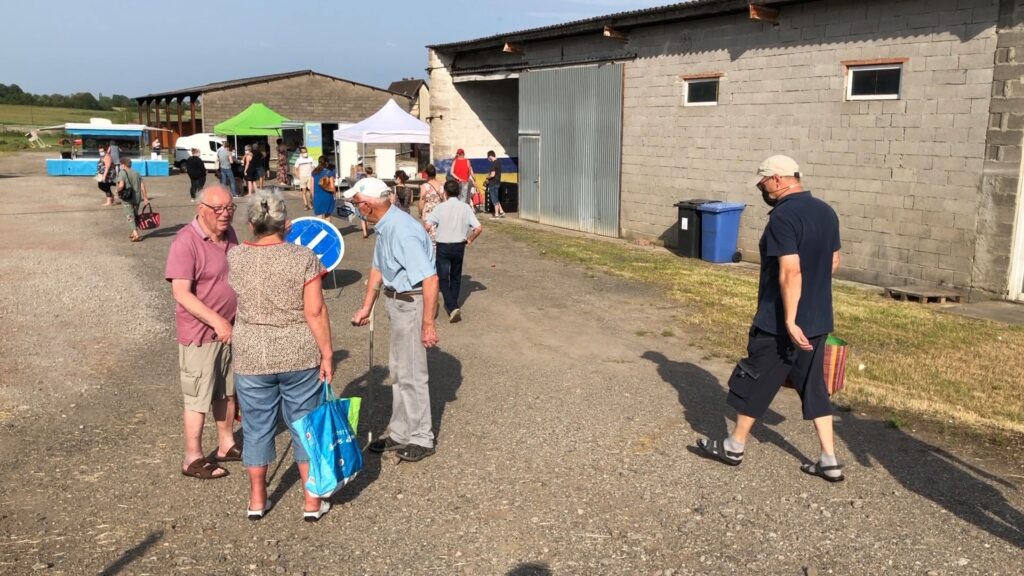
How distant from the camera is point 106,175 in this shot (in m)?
20.7

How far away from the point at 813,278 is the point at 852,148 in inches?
348

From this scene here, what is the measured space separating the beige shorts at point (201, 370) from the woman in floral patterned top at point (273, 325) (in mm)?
643

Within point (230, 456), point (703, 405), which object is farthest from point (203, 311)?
Result: point (703, 405)

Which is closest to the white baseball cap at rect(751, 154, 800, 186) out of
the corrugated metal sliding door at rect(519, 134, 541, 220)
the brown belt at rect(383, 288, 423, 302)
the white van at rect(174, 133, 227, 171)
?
the brown belt at rect(383, 288, 423, 302)

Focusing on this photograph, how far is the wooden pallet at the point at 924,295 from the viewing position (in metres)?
11.2

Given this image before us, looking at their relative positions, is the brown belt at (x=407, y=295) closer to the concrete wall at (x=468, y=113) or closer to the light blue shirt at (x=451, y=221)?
the light blue shirt at (x=451, y=221)

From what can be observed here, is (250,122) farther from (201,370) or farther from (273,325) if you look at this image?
(273,325)

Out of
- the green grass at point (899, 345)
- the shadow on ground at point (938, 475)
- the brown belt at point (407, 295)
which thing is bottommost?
the shadow on ground at point (938, 475)

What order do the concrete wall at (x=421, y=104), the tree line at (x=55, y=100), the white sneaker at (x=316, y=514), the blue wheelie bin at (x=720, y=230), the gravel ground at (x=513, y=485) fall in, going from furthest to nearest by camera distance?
the tree line at (x=55, y=100), the concrete wall at (x=421, y=104), the blue wheelie bin at (x=720, y=230), the white sneaker at (x=316, y=514), the gravel ground at (x=513, y=485)

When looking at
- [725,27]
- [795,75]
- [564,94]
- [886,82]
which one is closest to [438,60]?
[564,94]

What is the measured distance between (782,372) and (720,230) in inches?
382

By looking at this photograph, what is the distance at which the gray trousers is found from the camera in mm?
5320

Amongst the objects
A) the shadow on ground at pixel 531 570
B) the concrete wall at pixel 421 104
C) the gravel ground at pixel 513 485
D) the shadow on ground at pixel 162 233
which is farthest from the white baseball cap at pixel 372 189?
the concrete wall at pixel 421 104

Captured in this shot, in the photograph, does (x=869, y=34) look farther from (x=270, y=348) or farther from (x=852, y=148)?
(x=270, y=348)
